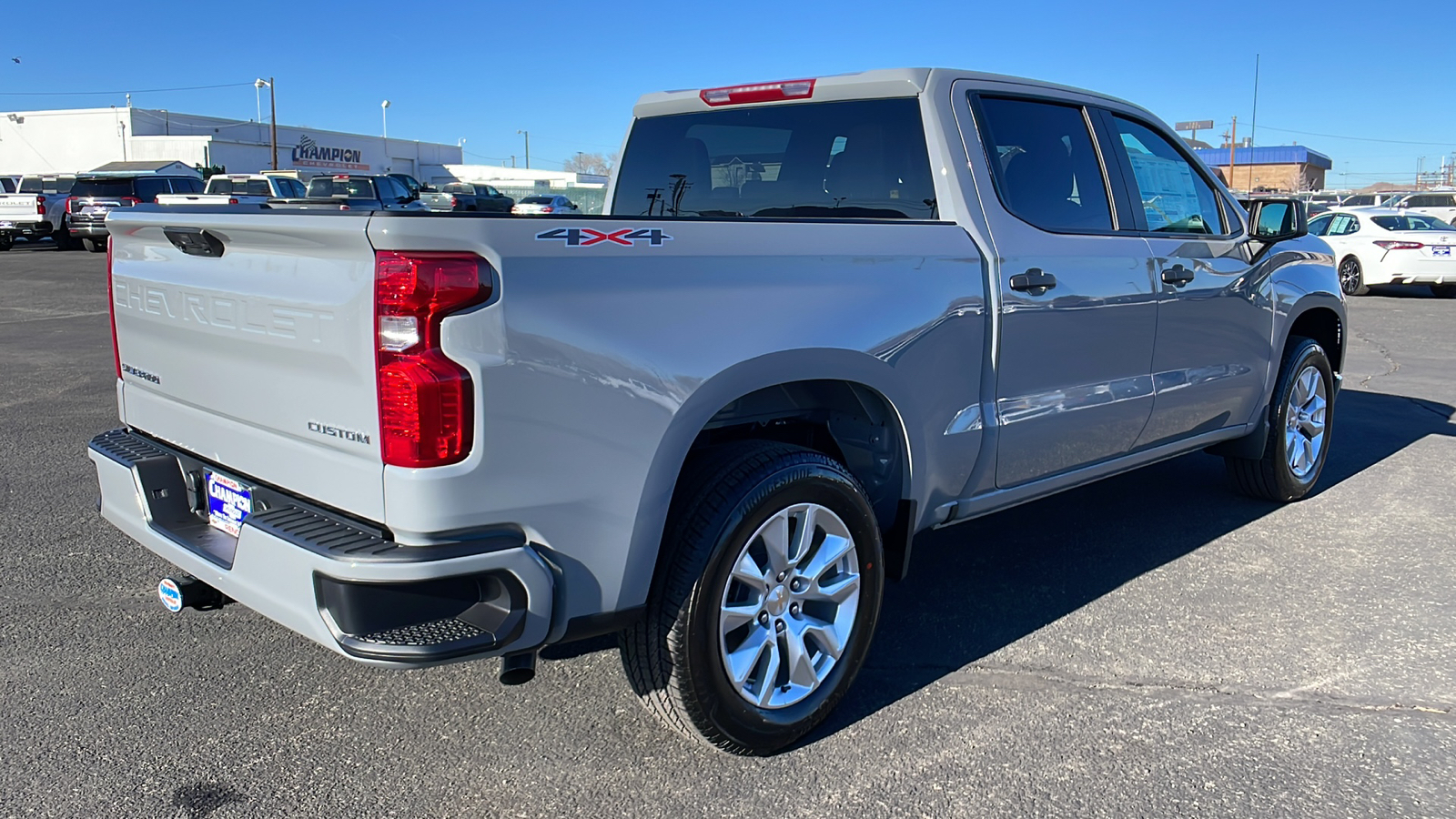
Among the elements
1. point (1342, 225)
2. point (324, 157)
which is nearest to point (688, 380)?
point (1342, 225)

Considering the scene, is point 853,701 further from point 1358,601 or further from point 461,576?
point 1358,601

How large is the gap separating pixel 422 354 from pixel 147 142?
5995cm

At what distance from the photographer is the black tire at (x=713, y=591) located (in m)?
2.81

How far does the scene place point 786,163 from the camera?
13.5ft

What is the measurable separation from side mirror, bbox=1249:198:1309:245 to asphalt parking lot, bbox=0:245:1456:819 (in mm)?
1375

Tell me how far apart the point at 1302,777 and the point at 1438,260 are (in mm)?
17688

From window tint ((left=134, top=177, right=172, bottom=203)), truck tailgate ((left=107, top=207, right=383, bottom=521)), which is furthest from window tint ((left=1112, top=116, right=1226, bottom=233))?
window tint ((left=134, top=177, right=172, bottom=203))

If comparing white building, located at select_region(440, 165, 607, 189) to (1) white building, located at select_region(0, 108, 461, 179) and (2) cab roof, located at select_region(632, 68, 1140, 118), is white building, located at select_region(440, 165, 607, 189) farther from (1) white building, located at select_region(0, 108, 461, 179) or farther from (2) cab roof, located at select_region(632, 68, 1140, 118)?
(2) cab roof, located at select_region(632, 68, 1140, 118)

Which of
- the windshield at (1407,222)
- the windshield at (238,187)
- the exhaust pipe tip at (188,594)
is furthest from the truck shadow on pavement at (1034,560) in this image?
the windshield at (238,187)

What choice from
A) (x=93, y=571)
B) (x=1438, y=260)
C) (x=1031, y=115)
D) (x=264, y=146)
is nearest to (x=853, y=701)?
(x=1031, y=115)

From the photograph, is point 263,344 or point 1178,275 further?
point 1178,275

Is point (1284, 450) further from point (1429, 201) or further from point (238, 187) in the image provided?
point (1429, 201)

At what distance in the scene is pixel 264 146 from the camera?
194 ft

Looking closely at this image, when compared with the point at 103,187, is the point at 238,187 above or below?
above
